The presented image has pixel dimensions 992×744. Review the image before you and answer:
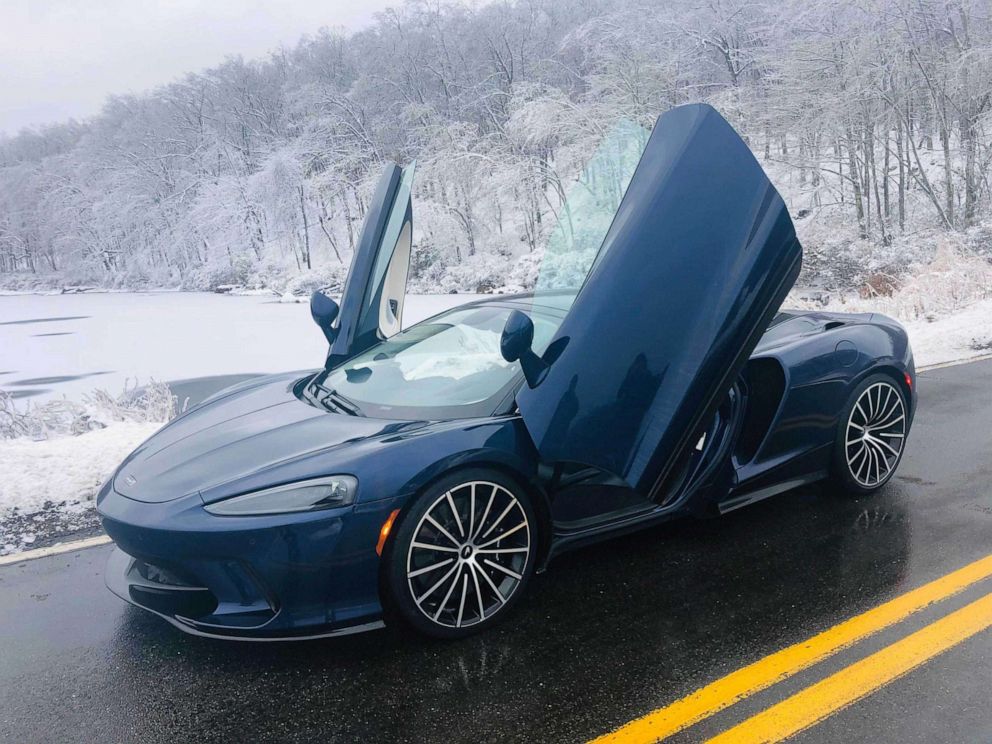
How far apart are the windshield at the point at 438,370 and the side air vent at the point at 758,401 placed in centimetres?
112

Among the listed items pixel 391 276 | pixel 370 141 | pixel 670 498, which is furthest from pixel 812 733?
pixel 370 141

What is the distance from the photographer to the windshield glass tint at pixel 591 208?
Answer: 110 inches

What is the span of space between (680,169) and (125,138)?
62.1 meters

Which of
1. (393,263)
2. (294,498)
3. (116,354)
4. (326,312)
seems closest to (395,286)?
(393,263)

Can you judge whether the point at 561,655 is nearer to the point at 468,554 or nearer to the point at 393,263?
the point at 468,554

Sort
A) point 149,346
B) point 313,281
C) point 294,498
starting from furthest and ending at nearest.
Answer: point 313,281
point 149,346
point 294,498

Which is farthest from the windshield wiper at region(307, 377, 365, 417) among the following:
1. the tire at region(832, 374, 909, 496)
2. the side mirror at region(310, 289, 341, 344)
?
the tire at region(832, 374, 909, 496)

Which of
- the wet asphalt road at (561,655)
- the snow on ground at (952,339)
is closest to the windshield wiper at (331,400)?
the wet asphalt road at (561,655)

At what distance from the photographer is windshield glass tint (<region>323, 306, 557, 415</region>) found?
3082 mm

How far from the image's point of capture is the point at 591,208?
289 centimetres

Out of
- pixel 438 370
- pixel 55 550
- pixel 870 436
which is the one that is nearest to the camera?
pixel 438 370

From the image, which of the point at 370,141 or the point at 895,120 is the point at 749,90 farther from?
the point at 370,141

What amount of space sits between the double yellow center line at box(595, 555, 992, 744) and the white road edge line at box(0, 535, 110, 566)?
293 cm

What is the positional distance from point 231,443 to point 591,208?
1733 mm
